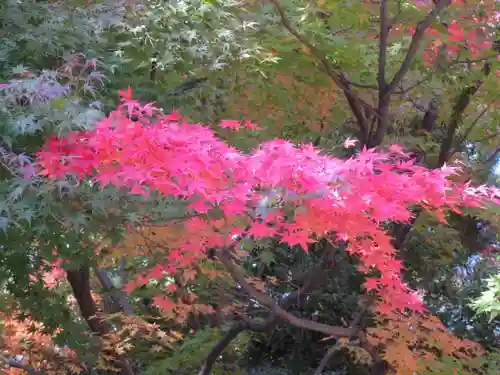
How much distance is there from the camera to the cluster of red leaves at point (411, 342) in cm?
402

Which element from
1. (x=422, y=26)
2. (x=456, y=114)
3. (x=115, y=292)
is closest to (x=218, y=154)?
(x=422, y=26)

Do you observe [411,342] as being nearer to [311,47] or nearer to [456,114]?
[456,114]

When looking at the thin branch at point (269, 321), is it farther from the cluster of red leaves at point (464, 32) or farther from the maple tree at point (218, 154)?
the cluster of red leaves at point (464, 32)

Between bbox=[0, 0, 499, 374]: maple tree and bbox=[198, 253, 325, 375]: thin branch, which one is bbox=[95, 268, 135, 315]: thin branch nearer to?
bbox=[0, 0, 499, 374]: maple tree

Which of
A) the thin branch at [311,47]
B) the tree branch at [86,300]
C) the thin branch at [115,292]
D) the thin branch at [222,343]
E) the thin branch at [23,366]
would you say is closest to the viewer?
the thin branch at [311,47]

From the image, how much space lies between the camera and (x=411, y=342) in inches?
162

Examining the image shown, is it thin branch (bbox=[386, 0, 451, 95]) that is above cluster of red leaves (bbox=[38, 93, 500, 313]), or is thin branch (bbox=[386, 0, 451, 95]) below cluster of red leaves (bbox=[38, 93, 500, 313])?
above

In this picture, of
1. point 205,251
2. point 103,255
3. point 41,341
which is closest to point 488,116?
point 205,251

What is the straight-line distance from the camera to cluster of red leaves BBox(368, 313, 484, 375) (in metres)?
4.02

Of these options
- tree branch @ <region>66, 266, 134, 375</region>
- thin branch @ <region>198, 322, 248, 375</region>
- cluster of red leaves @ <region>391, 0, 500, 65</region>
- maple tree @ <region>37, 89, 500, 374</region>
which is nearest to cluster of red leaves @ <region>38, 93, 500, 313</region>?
maple tree @ <region>37, 89, 500, 374</region>

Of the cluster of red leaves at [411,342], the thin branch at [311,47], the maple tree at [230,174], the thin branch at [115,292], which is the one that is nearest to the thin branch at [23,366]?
the thin branch at [115,292]

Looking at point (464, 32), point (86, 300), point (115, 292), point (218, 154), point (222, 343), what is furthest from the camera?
point (115, 292)

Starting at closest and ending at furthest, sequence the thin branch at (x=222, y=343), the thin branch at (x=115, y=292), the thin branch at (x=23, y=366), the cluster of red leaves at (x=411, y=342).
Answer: the cluster of red leaves at (x=411, y=342)
the thin branch at (x=222, y=343)
the thin branch at (x=23, y=366)
the thin branch at (x=115, y=292)

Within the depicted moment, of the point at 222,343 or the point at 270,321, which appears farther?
the point at 222,343
